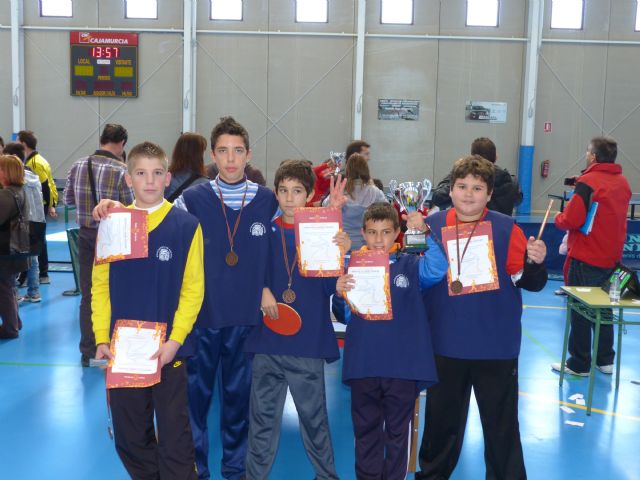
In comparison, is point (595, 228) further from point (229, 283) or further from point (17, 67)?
point (17, 67)

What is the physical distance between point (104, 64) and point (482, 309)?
13773 mm

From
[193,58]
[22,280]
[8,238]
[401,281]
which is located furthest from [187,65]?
[401,281]

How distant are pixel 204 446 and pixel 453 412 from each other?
121cm

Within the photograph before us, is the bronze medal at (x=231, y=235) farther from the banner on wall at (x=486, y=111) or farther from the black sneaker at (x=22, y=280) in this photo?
the banner on wall at (x=486, y=111)

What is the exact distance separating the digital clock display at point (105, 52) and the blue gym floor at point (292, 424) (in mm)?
9851

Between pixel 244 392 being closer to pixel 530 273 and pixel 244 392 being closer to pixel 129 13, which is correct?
pixel 530 273

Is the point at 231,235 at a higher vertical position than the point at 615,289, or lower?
higher

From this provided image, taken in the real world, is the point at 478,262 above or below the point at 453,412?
above

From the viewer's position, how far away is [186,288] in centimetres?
293

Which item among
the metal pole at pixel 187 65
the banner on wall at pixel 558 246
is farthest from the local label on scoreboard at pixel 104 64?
the banner on wall at pixel 558 246

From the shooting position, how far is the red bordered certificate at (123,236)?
2.79 m

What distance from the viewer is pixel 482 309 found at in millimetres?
3127

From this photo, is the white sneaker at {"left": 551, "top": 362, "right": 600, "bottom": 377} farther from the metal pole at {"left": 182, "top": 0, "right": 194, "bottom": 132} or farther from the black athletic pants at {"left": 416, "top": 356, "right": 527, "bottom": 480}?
the metal pole at {"left": 182, "top": 0, "right": 194, "bottom": 132}

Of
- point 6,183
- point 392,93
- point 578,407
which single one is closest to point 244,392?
point 578,407
